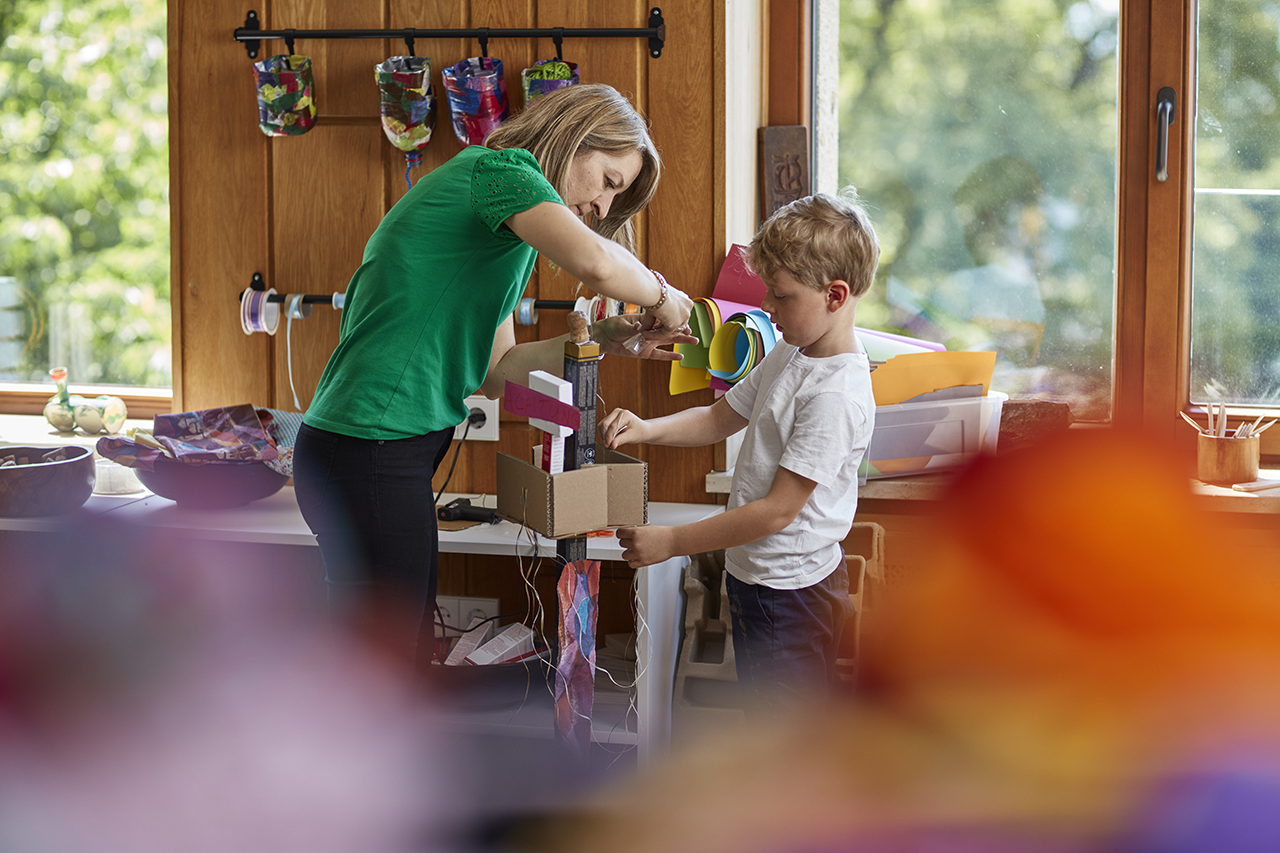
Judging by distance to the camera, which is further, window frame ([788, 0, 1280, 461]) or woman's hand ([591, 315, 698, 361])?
window frame ([788, 0, 1280, 461])

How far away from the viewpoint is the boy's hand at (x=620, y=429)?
1307 millimetres

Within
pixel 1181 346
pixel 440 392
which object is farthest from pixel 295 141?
pixel 1181 346

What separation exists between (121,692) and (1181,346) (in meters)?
2.06

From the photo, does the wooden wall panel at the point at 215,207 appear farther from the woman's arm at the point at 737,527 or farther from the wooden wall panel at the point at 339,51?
the woman's arm at the point at 737,527

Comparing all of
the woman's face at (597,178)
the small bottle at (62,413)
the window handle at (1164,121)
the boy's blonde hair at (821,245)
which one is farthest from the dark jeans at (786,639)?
the small bottle at (62,413)

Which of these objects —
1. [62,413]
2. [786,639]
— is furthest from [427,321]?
[62,413]

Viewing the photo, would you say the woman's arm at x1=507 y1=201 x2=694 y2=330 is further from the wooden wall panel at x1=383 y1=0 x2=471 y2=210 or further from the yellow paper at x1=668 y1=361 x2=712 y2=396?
the wooden wall panel at x1=383 y1=0 x2=471 y2=210

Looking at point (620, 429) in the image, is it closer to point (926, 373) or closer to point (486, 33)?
point (926, 373)

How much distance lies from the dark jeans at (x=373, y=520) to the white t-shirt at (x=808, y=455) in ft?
1.27

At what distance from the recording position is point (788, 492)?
121 centimetres

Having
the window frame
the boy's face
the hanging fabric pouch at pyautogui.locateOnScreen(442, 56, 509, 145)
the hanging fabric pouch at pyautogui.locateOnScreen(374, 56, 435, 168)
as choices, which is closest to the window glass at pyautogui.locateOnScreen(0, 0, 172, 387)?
the hanging fabric pouch at pyautogui.locateOnScreen(374, 56, 435, 168)

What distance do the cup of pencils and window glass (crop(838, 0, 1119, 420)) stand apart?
0.66 ft

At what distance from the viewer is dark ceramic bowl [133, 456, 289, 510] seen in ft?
5.70

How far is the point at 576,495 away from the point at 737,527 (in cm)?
21
